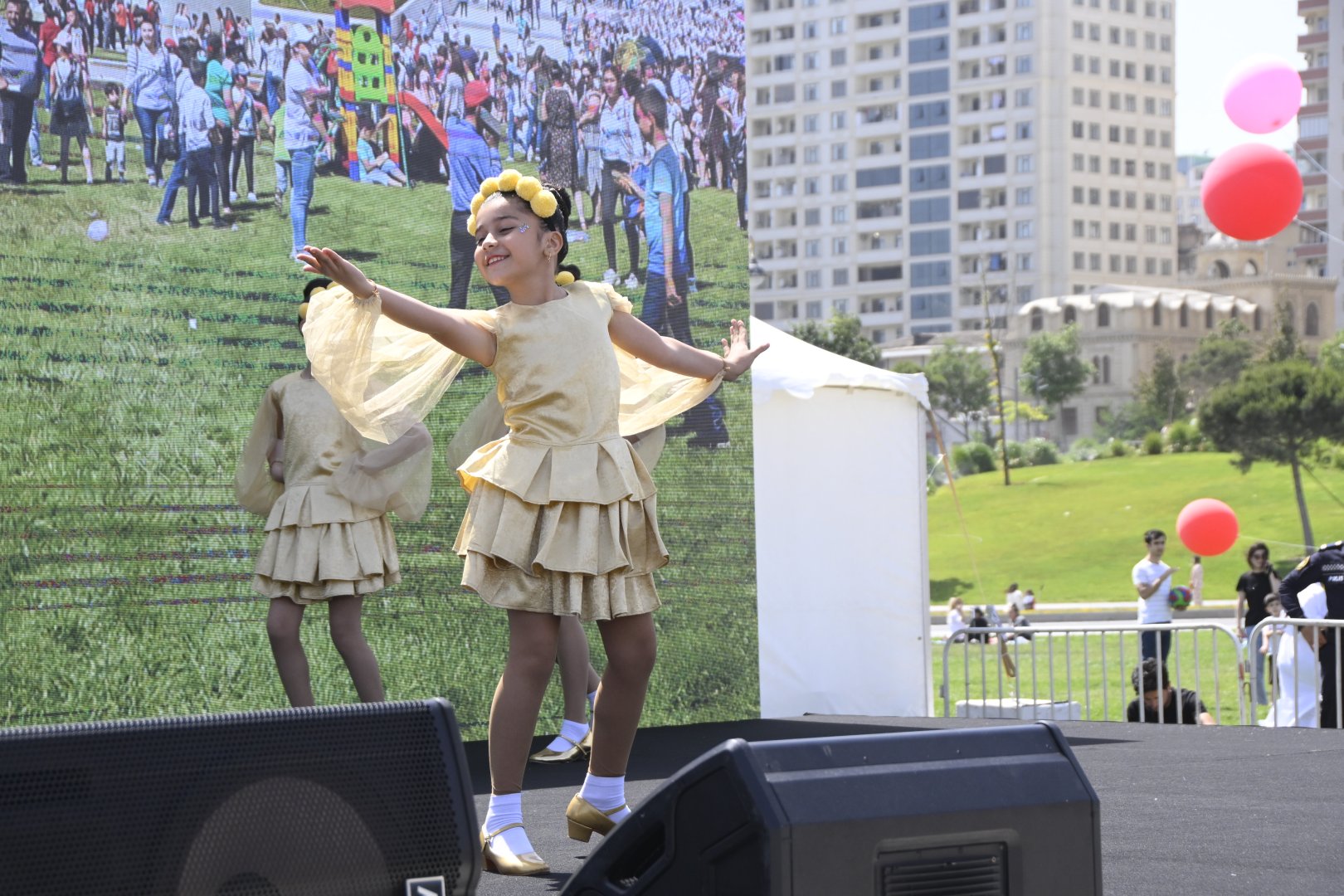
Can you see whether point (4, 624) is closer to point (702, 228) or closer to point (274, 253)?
point (274, 253)

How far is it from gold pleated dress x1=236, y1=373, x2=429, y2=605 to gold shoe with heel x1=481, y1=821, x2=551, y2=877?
1.65 metres

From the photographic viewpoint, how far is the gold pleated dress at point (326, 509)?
5141mm

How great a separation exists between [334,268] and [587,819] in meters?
1.42

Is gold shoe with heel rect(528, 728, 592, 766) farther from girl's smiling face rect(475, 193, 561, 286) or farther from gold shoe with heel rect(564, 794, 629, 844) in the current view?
girl's smiling face rect(475, 193, 561, 286)

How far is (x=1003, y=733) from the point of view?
254cm

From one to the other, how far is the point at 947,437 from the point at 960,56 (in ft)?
106

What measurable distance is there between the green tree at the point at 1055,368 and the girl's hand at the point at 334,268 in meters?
82.1

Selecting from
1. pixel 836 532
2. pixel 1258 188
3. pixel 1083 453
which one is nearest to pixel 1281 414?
pixel 1083 453

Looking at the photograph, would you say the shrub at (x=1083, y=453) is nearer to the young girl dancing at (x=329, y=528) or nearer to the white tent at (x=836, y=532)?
the white tent at (x=836, y=532)

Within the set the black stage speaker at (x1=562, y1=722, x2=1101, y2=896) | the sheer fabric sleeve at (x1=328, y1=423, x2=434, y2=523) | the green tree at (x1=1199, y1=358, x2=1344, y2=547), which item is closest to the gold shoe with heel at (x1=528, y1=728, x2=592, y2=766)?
the sheer fabric sleeve at (x1=328, y1=423, x2=434, y2=523)

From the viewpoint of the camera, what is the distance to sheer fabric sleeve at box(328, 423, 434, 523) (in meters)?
5.18

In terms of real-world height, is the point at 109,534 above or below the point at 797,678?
above

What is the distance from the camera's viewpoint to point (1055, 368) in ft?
273

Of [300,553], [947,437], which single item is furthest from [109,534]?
[947,437]
